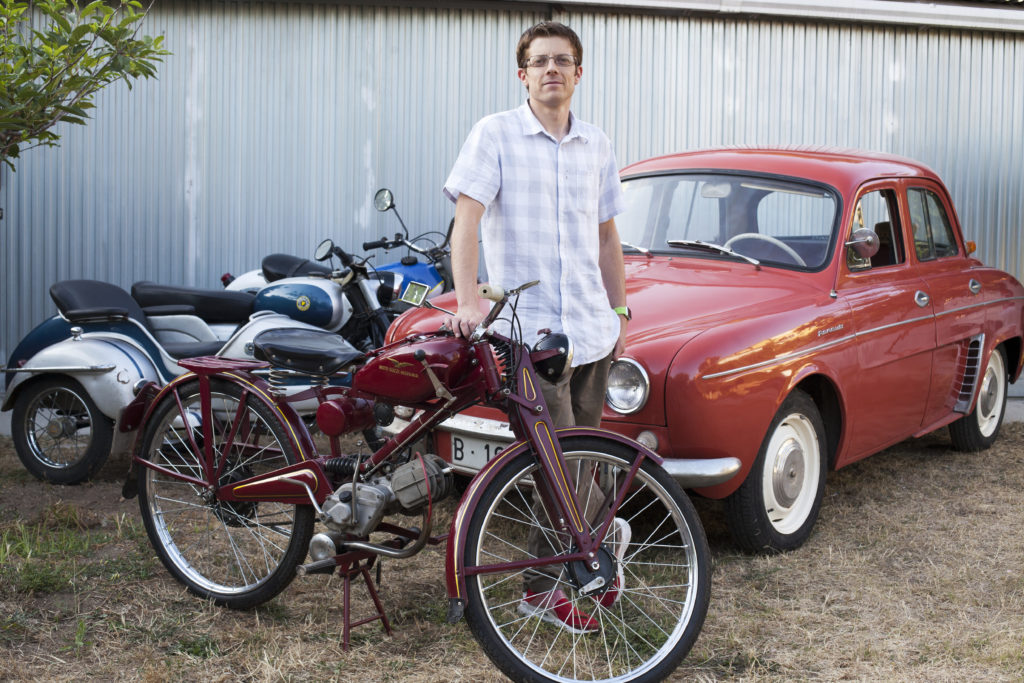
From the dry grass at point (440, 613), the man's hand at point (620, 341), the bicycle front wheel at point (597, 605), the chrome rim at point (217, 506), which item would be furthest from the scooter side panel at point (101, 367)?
the man's hand at point (620, 341)

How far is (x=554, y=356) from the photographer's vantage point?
10.4ft

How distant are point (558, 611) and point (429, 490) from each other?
635mm

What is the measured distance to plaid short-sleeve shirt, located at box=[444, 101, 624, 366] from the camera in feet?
10.5

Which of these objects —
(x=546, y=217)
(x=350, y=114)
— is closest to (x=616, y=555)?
(x=546, y=217)

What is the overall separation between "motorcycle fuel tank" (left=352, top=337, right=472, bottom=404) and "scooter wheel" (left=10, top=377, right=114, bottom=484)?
2.64 m

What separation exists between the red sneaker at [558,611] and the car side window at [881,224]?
2.42 meters

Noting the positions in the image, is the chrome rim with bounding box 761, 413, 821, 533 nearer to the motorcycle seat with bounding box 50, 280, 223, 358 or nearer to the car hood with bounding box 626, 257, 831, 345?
the car hood with bounding box 626, 257, 831, 345

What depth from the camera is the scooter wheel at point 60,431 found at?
5383mm

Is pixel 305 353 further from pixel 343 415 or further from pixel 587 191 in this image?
pixel 587 191

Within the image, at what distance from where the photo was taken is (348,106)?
324 inches

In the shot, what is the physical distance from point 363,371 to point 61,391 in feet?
9.44

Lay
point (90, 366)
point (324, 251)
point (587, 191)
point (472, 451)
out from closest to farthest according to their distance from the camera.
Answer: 1. point (587, 191)
2. point (472, 451)
3. point (90, 366)
4. point (324, 251)

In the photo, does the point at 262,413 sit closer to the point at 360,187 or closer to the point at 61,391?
the point at 61,391

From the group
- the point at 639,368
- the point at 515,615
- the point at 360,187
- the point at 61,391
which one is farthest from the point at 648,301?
the point at 360,187
